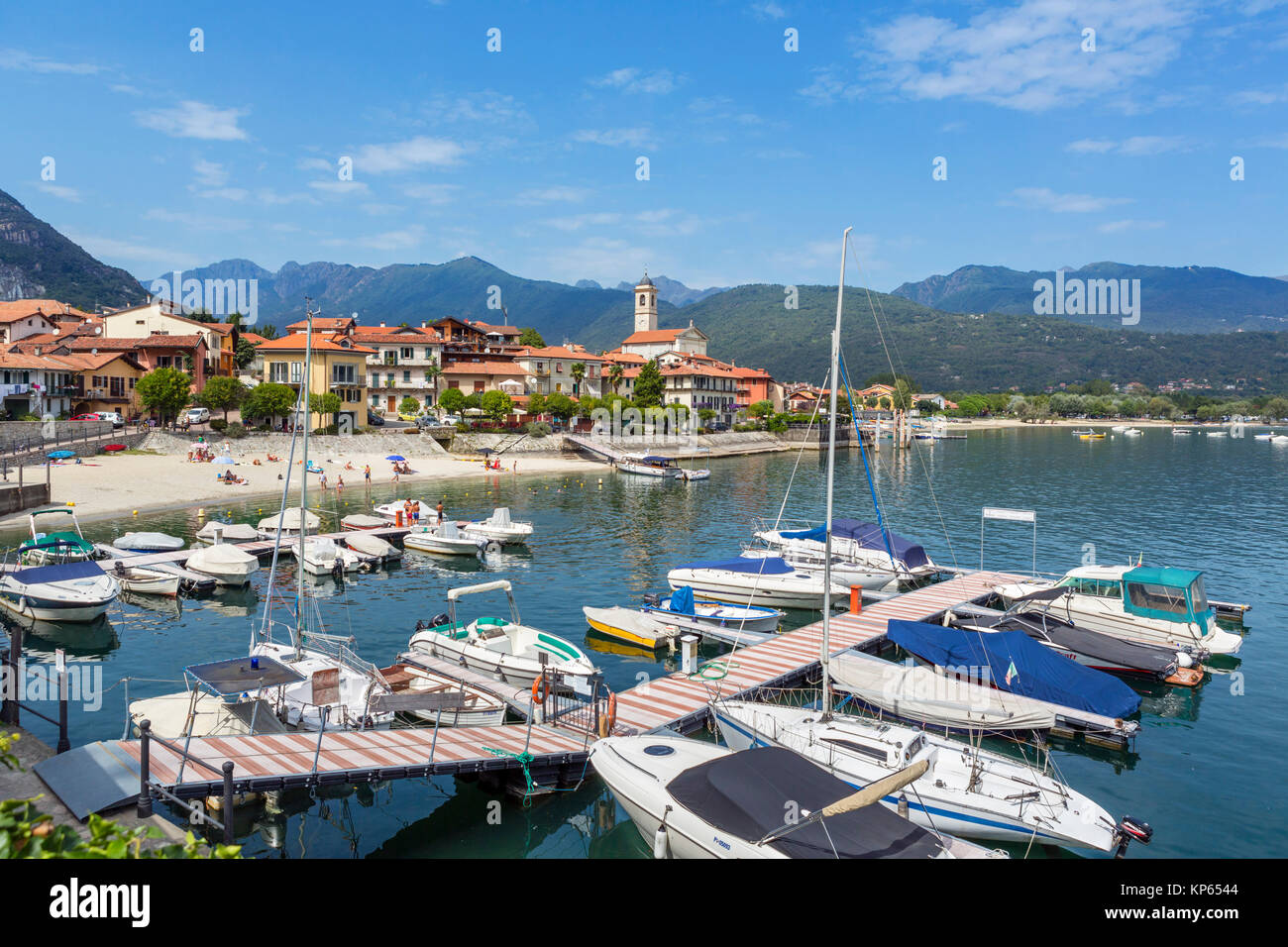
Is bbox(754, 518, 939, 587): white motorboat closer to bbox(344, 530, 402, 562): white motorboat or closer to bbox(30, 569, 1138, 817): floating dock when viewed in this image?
bbox(30, 569, 1138, 817): floating dock

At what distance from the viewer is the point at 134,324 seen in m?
97.1

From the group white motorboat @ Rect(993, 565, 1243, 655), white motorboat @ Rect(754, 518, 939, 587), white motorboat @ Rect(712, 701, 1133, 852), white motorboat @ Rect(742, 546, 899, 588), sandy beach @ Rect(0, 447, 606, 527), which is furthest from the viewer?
sandy beach @ Rect(0, 447, 606, 527)

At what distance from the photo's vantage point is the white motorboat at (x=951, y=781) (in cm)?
1531

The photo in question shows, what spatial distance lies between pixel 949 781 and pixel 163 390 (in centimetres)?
8455

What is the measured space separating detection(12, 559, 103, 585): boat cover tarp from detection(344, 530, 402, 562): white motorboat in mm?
12692

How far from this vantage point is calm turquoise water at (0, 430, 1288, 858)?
17.0m

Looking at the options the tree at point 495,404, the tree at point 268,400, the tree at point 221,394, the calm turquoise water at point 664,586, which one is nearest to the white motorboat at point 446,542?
the calm turquoise water at point 664,586

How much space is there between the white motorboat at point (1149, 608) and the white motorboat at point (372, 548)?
31.3 meters

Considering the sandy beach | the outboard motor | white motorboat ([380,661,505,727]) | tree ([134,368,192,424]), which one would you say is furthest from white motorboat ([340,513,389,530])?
the outboard motor

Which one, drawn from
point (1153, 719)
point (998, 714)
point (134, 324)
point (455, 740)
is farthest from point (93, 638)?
point (134, 324)

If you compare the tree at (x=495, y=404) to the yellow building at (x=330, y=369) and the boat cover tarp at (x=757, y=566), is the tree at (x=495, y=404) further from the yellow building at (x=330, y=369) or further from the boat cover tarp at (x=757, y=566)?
the boat cover tarp at (x=757, y=566)

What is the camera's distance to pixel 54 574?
3084 cm

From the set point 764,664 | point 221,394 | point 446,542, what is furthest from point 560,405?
point 764,664

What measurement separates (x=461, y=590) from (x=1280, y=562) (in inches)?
1747
